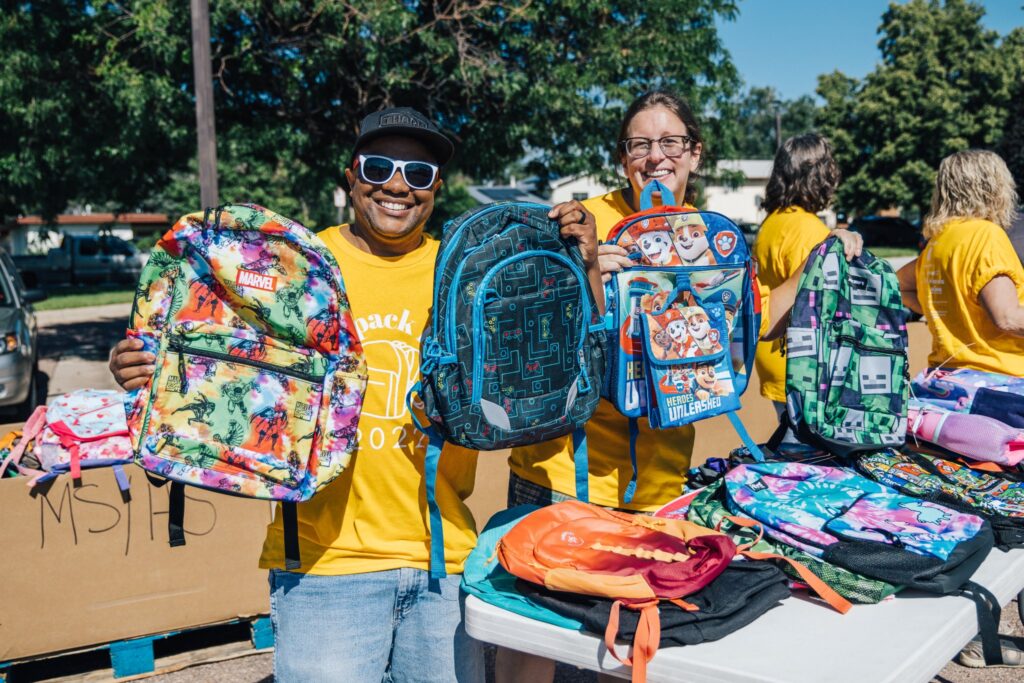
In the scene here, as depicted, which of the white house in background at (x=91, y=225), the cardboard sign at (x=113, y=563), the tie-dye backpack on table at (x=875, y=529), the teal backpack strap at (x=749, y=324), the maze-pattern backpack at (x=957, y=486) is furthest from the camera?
the white house in background at (x=91, y=225)

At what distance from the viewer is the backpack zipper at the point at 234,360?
2047 mm

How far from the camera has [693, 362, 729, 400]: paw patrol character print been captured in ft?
8.11

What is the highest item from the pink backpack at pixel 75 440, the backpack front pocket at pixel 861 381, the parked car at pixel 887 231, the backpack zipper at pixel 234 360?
the parked car at pixel 887 231

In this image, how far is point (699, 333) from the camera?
8.18 feet

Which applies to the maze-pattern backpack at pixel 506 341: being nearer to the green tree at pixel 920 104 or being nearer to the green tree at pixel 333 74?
the green tree at pixel 333 74

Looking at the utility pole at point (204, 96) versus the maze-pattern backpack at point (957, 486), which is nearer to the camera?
the maze-pattern backpack at point (957, 486)

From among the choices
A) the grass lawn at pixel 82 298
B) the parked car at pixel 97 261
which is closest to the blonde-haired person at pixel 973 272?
the grass lawn at pixel 82 298

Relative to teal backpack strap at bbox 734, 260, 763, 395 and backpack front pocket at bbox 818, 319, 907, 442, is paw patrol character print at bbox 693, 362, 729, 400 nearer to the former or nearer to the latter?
teal backpack strap at bbox 734, 260, 763, 395

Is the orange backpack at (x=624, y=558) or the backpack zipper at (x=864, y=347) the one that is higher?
the backpack zipper at (x=864, y=347)

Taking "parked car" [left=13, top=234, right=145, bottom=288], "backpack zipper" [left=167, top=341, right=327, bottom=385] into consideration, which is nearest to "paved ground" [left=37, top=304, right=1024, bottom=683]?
"backpack zipper" [left=167, top=341, right=327, bottom=385]

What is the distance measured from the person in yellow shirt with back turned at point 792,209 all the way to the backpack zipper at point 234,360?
235 cm

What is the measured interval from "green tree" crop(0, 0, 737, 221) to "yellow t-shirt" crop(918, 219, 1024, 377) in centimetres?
549

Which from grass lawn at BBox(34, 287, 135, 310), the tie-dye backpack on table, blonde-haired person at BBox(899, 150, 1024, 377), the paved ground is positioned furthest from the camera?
grass lawn at BBox(34, 287, 135, 310)

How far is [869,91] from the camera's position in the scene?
108ft
